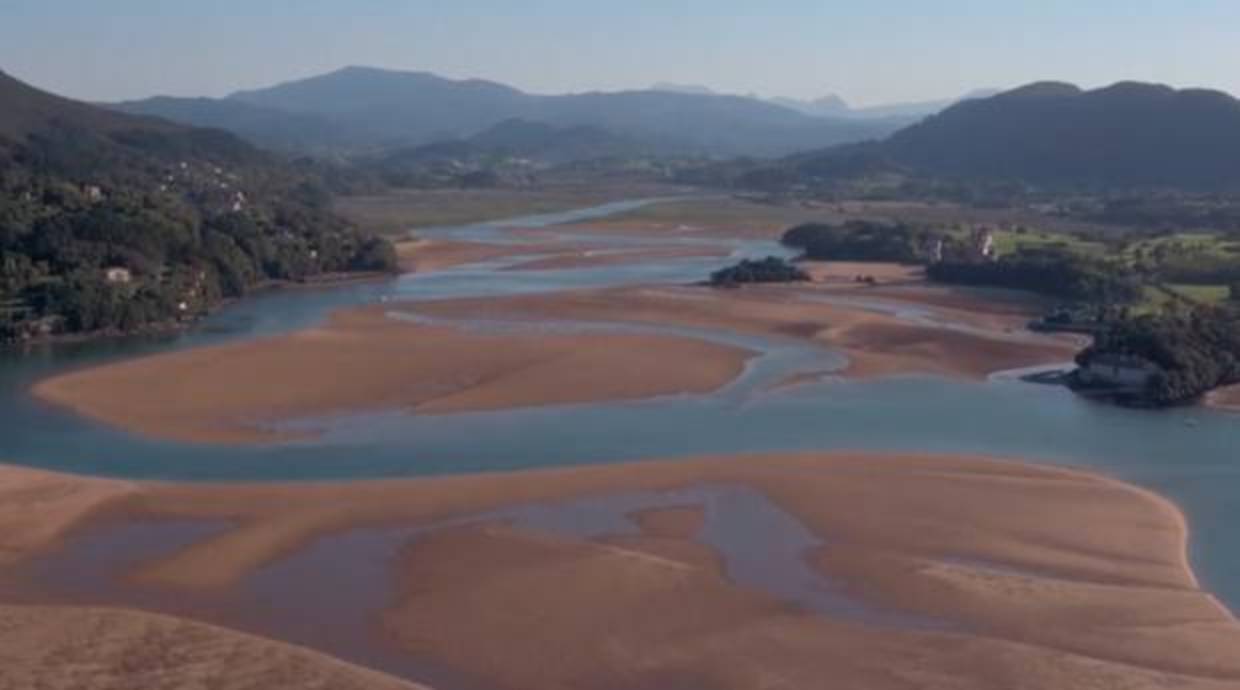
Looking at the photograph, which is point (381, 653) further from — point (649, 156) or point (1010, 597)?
point (649, 156)

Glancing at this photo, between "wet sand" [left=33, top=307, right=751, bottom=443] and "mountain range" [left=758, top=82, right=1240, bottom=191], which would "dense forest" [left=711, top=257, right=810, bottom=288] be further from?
"mountain range" [left=758, top=82, right=1240, bottom=191]

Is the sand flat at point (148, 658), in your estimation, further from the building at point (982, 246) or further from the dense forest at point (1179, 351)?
the building at point (982, 246)

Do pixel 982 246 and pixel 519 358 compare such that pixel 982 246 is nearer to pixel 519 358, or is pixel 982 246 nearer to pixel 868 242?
pixel 868 242

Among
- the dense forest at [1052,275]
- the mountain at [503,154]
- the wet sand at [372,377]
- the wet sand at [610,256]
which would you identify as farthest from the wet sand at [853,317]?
the mountain at [503,154]

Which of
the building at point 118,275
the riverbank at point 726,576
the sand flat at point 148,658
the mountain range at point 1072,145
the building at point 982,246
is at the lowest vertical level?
the riverbank at point 726,576

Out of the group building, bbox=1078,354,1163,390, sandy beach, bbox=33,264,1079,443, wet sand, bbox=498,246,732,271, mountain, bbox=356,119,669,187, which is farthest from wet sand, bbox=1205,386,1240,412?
mountain, bbox=356,119,669,187
